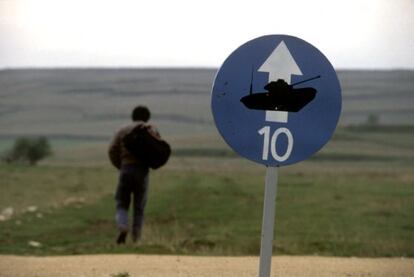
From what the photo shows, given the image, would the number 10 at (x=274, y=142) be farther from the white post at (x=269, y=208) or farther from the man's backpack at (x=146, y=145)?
the man's backpack at (x=146, y=145)

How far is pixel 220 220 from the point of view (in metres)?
20.7

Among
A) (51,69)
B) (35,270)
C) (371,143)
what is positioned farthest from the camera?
(51,69)

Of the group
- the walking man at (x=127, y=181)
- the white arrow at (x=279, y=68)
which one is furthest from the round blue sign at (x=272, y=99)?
the walking man at (x=127, y=181)

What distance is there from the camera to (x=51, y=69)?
521 ft

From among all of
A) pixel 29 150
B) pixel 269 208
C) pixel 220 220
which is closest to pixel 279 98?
pixel 269 208

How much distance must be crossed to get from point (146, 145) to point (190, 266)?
2.78 metres

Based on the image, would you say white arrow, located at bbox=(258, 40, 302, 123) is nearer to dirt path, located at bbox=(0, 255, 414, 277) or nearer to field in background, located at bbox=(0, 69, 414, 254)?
dirt path, located at bbox=(0, 255, 414, 277)

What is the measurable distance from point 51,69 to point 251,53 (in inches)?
6182

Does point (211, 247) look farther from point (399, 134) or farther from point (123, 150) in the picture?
point (399, 134)

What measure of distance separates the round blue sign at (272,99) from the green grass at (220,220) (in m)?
4.56

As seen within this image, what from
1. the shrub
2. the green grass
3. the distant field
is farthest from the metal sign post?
the distant field

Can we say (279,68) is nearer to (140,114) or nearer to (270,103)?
(270,103)

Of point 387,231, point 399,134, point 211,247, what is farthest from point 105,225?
point 399,134

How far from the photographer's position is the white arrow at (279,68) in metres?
4.80
